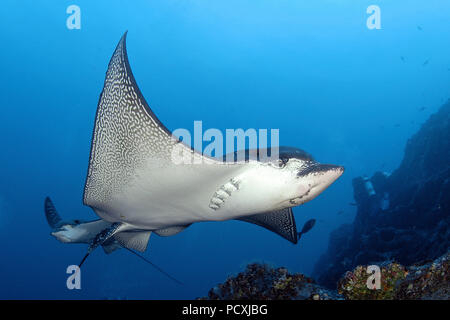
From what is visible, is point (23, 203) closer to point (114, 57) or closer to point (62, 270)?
point (62, 270)

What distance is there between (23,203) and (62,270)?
16.3m

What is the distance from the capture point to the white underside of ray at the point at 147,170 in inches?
88.6

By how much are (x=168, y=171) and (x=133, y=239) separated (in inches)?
129

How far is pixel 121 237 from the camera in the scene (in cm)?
497

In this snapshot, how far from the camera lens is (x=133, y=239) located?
16.5 ft

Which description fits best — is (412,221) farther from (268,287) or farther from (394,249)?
(268,287)

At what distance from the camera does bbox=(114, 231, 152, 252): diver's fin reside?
490 cm

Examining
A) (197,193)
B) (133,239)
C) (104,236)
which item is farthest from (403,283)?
(133,239)

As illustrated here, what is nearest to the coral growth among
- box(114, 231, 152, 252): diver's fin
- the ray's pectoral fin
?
the ray's pectoral fin

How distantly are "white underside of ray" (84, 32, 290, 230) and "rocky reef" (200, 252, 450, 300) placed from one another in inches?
43.5

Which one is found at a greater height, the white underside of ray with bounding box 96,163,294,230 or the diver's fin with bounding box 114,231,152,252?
the white underside of ray with bounding box 96,163,294,230

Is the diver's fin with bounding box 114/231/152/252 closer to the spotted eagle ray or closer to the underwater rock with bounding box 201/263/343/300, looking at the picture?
the spotted eagle ray

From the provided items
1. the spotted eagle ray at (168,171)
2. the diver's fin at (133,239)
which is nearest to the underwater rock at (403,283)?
the spotted eagle ray at (168,171)
